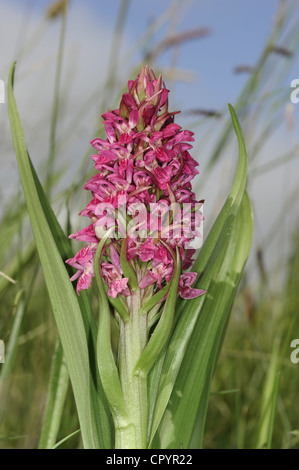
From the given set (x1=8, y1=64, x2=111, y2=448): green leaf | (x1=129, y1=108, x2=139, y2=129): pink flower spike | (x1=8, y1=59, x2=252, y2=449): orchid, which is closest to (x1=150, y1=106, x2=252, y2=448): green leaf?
(x1=8, y1=59, x2=252, y2=449): orchid

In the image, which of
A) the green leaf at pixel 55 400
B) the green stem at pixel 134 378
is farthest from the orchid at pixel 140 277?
the green leaf at pixel 55 400

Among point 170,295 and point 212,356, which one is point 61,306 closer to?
point 170,295

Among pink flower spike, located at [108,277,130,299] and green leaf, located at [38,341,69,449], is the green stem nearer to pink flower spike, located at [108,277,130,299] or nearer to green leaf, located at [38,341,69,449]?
pink flower spike, located at [108,277,130,299]

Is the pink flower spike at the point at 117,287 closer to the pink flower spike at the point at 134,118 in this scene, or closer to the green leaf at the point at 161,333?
the green leaf at the point at 161,333

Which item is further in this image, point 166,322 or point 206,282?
point 206,282
